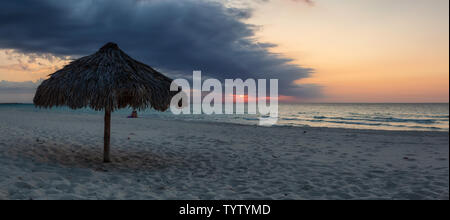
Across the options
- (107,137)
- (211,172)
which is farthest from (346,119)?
(107,137)

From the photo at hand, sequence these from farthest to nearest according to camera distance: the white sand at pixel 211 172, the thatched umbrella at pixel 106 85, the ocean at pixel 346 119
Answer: the ocean at pixel 346 119, the thatched umbrella at pixel 106 85, the white sand at pixel 211 172

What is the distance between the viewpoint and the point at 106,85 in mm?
5699

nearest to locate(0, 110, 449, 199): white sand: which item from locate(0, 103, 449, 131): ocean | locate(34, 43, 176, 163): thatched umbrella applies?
locate(34, 43, 176, 163): thatched umbrella

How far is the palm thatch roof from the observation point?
5.67 m

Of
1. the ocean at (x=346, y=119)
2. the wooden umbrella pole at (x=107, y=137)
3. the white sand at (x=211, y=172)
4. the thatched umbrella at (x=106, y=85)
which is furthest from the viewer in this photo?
the ocean at (x=346, y=119)

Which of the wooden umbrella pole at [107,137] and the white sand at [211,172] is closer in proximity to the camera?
the white sand at [211,172]

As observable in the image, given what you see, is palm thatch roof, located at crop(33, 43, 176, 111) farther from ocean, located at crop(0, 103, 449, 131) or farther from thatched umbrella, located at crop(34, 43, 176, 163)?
ocean, located at crop(0, 103, 449, 131)

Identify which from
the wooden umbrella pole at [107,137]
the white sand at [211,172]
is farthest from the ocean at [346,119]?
the wooden umbrella pole at [107,137]

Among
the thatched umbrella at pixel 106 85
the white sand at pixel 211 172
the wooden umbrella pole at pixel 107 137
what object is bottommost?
the white sand at pixel 211 172

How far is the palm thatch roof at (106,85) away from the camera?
223 inches

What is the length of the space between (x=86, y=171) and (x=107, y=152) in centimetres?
100

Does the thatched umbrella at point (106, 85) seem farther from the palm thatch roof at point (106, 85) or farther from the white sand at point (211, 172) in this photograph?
the white sand at point (211, 172)

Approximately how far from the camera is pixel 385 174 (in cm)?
642
